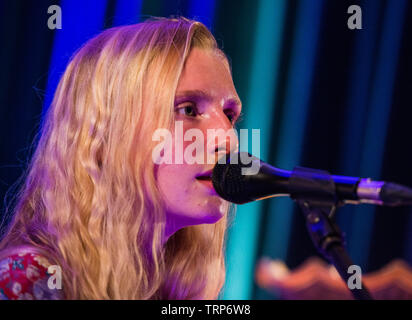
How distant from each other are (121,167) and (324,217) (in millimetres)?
550

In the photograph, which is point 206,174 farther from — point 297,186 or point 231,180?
point 297,186

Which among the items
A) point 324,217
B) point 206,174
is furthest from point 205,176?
Result: point 324,217

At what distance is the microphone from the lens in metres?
0.75

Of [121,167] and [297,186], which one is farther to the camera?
[121,167]

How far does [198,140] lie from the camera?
1172 millimetres

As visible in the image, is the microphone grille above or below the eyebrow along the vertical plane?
below

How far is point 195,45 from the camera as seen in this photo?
130 cm

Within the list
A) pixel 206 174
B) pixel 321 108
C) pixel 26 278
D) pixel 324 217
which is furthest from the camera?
pixel 321 108

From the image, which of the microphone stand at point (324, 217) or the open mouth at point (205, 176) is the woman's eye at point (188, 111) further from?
the microphone stand at point (324, 217)

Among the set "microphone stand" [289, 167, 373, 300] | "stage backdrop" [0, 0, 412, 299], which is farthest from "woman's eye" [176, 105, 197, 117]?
"stage backdrop" [0, 0, 412, 299]

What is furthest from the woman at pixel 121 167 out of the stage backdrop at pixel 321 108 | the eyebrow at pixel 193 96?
the stage backdrop at pixel 321 108

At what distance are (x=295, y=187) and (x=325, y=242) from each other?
0.37 ft

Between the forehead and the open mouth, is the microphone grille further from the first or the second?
the forehead
